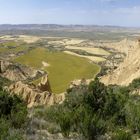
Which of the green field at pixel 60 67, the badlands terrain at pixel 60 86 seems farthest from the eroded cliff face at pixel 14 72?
the green field at pixel 60 67

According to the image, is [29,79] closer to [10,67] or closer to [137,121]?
[10,67]

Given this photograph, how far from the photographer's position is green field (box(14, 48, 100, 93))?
303 ft

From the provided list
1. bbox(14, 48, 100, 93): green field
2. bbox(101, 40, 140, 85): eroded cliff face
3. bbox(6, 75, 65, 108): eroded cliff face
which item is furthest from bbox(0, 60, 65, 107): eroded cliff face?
bbox(101, 40, 140, 85): eroded cliff face

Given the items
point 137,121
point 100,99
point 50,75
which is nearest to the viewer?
point 137,121

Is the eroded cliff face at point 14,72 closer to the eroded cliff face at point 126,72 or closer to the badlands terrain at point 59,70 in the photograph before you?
the badlands terrain at point 59,70

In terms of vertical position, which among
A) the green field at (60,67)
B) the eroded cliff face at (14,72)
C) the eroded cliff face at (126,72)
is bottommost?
the green field at (60,67)

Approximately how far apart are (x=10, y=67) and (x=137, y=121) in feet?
254

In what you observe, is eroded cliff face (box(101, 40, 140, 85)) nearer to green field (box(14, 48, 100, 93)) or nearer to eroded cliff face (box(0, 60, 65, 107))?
green field (box(14, 48, 100, 93))

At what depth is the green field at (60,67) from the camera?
9246cm

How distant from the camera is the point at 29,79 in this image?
305ft

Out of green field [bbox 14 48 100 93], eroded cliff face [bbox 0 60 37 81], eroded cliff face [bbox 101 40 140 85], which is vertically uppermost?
eroded cliff face [bbox 101 40 140 85]

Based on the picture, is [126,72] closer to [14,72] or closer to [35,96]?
[35,96]

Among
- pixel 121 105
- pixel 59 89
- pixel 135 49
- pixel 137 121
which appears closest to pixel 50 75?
pixel 59 89

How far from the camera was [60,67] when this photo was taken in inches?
4459
